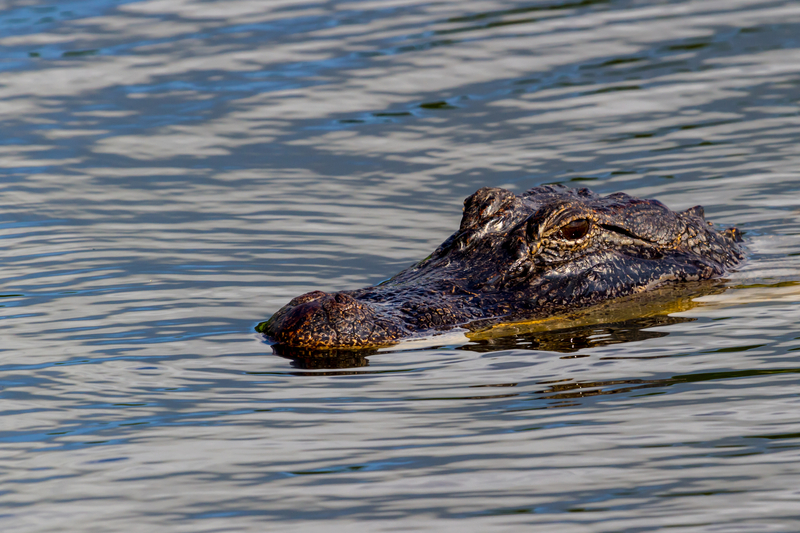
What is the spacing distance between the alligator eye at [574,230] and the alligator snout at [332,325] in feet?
4.39

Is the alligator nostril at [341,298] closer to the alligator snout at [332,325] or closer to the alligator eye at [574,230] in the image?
the alligator snout at [332,325]

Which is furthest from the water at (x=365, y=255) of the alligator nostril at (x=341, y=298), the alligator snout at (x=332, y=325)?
the alligator nostril at (x=341, y=298)

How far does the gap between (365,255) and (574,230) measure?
7.03 ft

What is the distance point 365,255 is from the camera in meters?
8.52

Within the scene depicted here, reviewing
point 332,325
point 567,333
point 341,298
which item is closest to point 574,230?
point 567,333

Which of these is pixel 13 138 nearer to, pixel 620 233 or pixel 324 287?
pixel 324 287

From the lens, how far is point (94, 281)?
780 centimetres

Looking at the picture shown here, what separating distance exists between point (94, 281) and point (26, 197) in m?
2.67

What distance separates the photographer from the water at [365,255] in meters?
4.34

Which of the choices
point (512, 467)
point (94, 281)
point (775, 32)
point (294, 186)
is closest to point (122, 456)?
point (512, 467)

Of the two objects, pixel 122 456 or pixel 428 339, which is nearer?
pixel 122 456

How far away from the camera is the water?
434cm

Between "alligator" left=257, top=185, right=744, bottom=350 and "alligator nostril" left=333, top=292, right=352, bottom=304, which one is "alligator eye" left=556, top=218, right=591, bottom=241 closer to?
"alligator" left=257, top=185, right=744, bottom=350

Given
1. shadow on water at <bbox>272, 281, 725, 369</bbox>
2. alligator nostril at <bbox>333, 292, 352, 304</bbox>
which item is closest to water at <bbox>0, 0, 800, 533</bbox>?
shadow on water at <bbox>272, 281, 725, 369</bbox>
